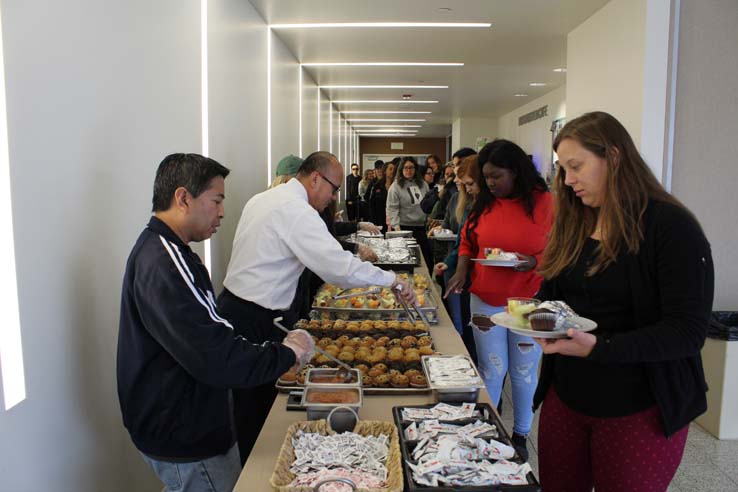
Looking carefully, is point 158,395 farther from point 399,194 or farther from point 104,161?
point 399,194

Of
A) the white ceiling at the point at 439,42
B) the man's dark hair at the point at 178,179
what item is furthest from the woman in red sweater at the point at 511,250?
the white ceiling at the point at 439,42

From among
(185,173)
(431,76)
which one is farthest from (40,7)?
(431,76)

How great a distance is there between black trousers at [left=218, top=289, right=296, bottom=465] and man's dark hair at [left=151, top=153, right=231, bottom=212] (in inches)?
31.2

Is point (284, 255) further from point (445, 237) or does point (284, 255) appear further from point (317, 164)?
point (445, 237)

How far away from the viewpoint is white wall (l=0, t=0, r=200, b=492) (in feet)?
4.71

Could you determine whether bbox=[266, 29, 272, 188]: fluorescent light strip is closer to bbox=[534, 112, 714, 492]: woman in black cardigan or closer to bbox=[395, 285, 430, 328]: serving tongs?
bbox=[395, 285, 430, 328]: serving tongs

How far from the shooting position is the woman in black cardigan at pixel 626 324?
130 cm

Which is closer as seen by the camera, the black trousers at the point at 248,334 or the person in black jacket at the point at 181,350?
the person in black jacket at the point at 181,350

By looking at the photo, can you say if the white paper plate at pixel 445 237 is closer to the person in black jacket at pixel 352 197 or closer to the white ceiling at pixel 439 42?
the white ceiling at pixel 439 42

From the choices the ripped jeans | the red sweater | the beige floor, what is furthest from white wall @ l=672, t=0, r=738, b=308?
the ripped jeans

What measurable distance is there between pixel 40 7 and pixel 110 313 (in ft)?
3.23

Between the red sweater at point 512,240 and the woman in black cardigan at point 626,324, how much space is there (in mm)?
974

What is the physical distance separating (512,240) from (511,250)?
5cm

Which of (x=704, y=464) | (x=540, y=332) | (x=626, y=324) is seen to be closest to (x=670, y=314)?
(x=626, y=324)
